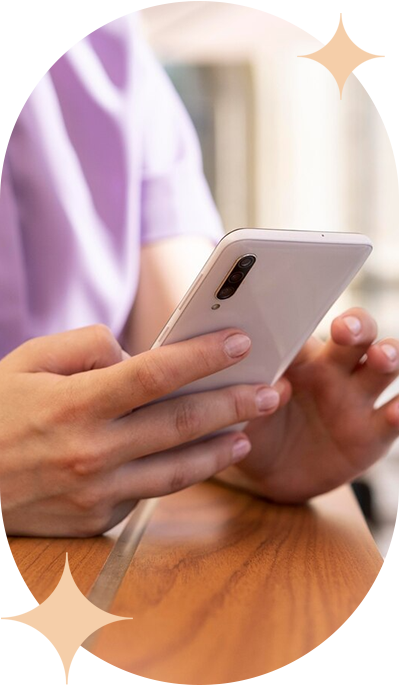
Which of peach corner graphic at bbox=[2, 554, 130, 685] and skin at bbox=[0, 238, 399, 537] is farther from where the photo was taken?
skin at bbox=[0, 238, 399, 537]

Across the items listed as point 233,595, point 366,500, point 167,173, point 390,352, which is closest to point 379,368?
point 390,352

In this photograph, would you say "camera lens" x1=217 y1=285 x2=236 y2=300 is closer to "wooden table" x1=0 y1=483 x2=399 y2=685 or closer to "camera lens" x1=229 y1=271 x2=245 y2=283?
"camera lens" x1=229 y1=271 x2=245 y2=283

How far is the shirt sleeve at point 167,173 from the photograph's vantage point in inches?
31.7

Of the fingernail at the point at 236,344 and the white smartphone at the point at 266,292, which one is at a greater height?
the white smartphone at the point at 266,292

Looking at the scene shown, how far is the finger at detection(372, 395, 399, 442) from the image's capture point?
565 millimetres

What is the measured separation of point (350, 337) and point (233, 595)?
0.77 feet

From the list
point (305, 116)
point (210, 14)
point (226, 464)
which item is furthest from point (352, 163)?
point (226, 464)

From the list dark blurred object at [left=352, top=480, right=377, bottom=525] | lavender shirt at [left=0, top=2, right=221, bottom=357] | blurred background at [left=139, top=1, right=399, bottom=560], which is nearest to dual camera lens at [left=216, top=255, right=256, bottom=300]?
lavender shirt at [left=0, top=2, right=221, bottom=357]

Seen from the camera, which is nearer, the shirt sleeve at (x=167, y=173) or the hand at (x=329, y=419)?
the hand at (x=329, y=419)

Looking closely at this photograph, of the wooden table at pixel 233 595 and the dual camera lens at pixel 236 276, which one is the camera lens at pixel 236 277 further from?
the wooden table at pixel 233 595

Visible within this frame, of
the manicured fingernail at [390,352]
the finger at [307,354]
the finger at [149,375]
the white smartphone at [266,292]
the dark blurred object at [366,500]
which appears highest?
the white smartphone at [266,292]

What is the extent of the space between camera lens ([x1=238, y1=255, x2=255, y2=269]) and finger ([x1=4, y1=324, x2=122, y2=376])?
0.09 metres

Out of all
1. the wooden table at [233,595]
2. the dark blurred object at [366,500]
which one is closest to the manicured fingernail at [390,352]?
the wooden table at [233,595]

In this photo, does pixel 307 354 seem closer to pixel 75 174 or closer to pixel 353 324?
pixel 353 324
